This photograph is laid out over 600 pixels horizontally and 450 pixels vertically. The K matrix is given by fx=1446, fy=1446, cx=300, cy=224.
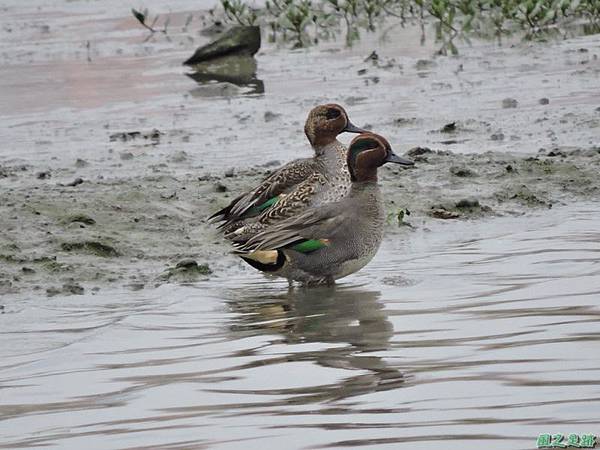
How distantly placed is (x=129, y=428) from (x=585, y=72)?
9.41 metres

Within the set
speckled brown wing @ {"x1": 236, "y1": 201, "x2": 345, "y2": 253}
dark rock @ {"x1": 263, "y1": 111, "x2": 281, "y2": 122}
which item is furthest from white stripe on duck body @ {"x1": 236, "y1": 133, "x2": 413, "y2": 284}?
dark rock @ {"x1": 263, "y1": 111, "x2": 281, "y2": 122}

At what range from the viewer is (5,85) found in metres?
15.2

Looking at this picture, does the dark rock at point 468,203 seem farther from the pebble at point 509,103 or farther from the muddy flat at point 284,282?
the pebble at point 509,103

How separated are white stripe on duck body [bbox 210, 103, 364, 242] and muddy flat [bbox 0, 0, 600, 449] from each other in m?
→ 0.28

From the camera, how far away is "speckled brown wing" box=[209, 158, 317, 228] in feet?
27.6

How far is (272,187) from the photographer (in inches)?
332

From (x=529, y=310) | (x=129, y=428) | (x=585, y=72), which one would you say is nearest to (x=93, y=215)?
(x=529, y=310)

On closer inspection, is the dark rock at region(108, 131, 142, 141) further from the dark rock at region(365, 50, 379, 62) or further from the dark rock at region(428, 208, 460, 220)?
the dark rock at region(365, 50, 379, 62)

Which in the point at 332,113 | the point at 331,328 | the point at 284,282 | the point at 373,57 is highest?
the point at 332,113

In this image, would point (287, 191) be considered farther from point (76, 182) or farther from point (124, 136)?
point (124, 136)

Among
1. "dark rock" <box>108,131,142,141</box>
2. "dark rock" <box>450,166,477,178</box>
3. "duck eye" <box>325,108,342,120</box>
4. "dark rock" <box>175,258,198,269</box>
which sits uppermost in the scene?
"duck eye" <box>325,108,342,120</box>

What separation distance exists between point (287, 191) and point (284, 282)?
0.60 meters

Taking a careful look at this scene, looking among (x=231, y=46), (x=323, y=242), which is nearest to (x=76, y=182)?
(x=323, y=242)

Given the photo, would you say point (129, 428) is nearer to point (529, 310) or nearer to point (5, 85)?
point (529, 310)
